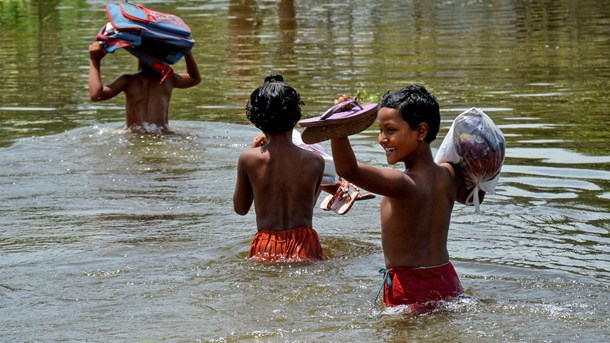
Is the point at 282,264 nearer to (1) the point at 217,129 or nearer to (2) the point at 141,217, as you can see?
(2) the point at 141,217

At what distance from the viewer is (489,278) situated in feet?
20.1

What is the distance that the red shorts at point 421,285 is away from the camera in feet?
17.1

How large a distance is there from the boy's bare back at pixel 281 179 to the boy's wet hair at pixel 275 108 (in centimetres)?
9

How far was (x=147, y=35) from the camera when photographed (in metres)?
9.41

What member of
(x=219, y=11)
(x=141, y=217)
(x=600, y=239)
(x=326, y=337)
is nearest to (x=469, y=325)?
(x=326, y=337)

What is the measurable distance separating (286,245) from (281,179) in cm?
36

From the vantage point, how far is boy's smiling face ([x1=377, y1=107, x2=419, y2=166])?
5.04m

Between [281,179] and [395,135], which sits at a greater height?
[395,135]

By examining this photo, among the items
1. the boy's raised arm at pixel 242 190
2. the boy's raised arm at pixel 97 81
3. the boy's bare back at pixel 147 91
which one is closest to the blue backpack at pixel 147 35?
the boy's raised arm at pixel 97 81

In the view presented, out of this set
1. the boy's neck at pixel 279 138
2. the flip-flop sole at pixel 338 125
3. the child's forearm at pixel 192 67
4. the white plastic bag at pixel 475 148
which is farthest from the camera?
the child's forearm at pixel 192 67

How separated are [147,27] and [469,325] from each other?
198 inches

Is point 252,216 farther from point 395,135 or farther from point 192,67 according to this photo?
point 395,135

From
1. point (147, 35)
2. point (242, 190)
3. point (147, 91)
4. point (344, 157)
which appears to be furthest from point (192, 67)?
point (344, 157)

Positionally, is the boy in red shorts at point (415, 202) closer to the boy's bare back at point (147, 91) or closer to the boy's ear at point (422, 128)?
the boy's ear at point (422, 128)
